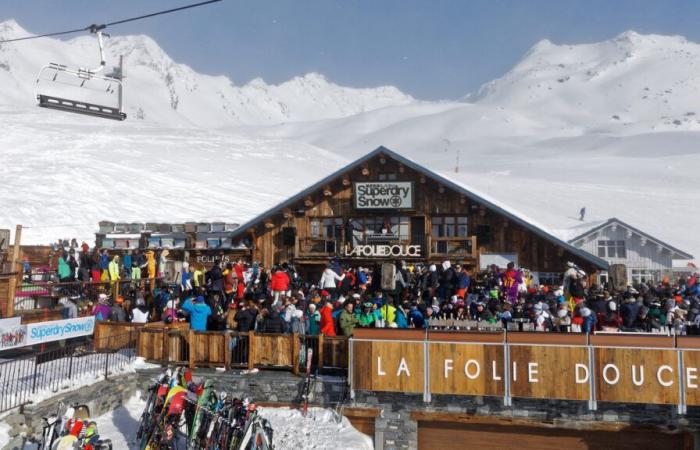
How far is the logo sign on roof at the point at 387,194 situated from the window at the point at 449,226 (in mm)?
1279

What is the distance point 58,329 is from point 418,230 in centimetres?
1441

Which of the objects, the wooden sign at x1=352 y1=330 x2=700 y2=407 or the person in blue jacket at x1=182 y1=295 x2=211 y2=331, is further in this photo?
the person in blue jacket at x1=182 y1=295 x2=211 y2=331

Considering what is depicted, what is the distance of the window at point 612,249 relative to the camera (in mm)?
32094

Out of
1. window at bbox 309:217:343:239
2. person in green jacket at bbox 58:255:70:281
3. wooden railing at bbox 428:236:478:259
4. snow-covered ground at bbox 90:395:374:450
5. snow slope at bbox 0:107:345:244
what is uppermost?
snow slope at bbox 0:107:345:244

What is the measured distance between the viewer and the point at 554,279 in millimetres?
24438

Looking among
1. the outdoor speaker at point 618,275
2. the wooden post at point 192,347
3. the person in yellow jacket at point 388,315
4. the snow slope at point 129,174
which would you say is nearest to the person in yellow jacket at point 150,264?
the wooden post at point 192,347

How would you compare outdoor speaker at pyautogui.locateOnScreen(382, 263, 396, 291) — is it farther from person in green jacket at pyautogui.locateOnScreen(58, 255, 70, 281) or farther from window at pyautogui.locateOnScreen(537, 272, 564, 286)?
person in green jacket at pyautogui.locateOnScreen(58, 255, 70, 281)

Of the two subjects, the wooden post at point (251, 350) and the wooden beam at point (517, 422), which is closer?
the wooden beam at point (517, 422)

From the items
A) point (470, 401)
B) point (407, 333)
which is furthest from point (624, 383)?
point (407, 333)

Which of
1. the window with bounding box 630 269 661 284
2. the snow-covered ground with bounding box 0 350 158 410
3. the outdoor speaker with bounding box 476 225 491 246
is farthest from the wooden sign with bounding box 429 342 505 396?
the window with bounding box 630 269 661 284

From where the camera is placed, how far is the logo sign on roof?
26062 millimetres

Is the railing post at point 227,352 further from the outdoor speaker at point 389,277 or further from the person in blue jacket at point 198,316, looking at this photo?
the outdoor speaker at point 389,277

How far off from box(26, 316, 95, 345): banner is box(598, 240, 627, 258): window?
2444cm

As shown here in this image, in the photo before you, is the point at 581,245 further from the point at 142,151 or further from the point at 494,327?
the point at 142,151
